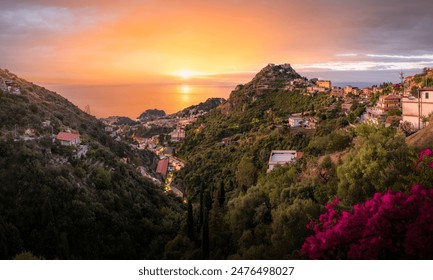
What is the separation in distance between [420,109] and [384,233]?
7860 mm

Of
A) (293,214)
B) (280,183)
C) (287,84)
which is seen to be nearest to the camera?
(293,214)

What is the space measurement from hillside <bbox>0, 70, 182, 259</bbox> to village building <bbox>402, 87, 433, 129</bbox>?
7378 millimetres

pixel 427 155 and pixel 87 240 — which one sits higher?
pixel 427 155

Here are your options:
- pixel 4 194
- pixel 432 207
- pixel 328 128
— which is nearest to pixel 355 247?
pixel 432 207

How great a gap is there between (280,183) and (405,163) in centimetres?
336

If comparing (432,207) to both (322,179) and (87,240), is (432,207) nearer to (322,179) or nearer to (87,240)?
(322,179)

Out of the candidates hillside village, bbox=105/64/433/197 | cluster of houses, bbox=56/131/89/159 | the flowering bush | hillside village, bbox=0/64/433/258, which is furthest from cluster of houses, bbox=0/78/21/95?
the flowering bush

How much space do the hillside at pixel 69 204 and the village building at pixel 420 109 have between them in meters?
7.38

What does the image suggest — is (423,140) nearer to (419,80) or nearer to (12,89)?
(12,89)

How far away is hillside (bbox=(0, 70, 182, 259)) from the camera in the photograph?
347 inches

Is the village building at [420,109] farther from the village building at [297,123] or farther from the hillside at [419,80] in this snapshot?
the hillside at [419,80]

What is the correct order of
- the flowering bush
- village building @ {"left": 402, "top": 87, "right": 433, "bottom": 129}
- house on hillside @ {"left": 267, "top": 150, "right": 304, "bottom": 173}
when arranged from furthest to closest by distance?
house on hillside @ {"left": 267, "top": 150, "right": 304, "bottom": 173}, village building @ {"left": 402, "top": 87, "right": 433, "bottom": 129}, the flowering bush

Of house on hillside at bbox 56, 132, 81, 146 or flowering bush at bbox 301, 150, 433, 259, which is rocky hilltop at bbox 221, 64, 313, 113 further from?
flowering bush at bbox 301, 150, 433, 259

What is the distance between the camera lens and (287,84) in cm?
4512
